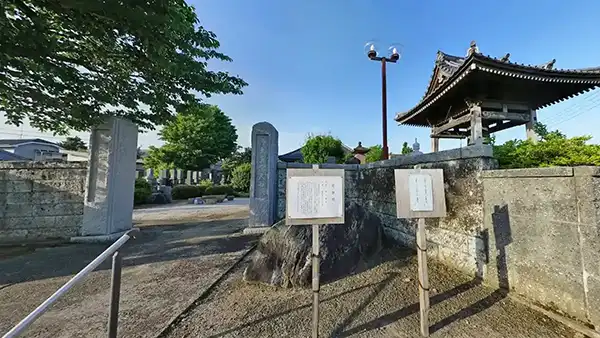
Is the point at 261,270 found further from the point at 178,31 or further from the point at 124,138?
the point at 124,138

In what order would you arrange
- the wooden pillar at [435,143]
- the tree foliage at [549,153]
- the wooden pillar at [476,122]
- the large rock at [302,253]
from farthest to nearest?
the wooden pillar at [435,143] → the wooden pillar at [476,122] → the large rock at [302,253] → the tree foliage at [549,153]

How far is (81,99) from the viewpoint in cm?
482

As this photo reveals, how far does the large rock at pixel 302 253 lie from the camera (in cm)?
288

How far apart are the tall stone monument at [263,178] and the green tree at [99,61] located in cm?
127

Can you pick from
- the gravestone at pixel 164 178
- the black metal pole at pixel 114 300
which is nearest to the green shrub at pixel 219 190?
the gravestone at pixel 164 178

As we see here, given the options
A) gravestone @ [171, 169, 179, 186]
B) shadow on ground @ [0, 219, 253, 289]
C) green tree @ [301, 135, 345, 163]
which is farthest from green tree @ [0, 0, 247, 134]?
gravestone @ [171, 169, 179, 186]

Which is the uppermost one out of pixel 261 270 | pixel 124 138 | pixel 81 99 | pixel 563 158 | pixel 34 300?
pixel 81 99

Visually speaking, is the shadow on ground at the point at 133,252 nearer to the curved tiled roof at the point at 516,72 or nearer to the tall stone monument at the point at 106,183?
the tall stone monument at the point at 106,183

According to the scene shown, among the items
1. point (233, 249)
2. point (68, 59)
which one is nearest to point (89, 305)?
point (233, 249)

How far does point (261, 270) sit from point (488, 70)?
18.9 ft

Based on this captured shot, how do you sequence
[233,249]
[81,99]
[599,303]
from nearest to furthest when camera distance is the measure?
[599,303] < [233,249] < [81,99]

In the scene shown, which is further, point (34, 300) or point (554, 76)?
point (554, 76)

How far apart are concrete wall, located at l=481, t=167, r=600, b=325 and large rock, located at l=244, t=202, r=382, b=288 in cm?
149

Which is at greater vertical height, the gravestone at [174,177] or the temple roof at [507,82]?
the temple roof at [507,82]
